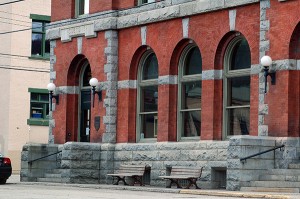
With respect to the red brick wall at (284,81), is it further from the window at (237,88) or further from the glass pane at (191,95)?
the glass pane at (191,95)

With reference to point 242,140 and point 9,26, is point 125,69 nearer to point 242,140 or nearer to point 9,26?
point 242,140

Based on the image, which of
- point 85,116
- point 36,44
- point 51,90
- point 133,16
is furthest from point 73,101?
point 36,44

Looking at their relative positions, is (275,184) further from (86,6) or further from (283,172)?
(86,6)

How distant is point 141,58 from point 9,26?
1809 cm

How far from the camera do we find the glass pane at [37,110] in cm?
A: 5128

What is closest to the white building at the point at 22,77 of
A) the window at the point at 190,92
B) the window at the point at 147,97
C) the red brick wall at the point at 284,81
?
the window at the point at 147,97

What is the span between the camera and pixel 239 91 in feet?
97.5

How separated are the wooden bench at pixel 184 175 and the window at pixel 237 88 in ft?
5.40

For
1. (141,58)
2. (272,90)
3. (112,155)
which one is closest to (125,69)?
(141,58)

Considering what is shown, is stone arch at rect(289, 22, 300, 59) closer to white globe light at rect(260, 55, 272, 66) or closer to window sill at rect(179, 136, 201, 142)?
white globe light at rect(260, 55, 272, 66)

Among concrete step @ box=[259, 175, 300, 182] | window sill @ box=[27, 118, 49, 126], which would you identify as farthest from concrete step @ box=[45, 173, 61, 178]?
window sill @ box=[27, 118, 49, 126]

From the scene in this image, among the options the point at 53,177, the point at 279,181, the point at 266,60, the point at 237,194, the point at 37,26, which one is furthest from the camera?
the point at 37,26

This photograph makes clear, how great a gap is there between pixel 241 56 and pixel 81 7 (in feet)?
30.0

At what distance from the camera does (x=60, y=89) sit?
36969mm
